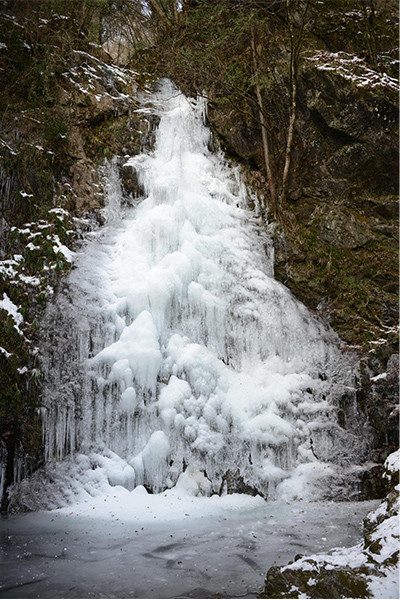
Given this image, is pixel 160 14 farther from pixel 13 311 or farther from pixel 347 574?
pixel 347 574

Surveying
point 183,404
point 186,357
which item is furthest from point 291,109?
point 183,404

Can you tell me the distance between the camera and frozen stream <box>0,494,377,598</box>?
3002 millimetres

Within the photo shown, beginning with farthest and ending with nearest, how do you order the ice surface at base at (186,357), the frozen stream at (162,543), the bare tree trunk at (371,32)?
the bare tree trunk at (371,32) → the ice surface at base at (186,357) → the frozen stream at (162,543)

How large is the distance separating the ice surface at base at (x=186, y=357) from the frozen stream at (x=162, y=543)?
0.44 metres

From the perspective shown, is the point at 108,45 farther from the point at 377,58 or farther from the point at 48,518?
the point at 48,518

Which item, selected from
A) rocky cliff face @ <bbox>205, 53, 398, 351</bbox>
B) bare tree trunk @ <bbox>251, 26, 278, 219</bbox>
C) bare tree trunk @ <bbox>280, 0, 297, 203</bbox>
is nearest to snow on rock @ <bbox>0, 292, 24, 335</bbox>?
rocky cliff face @ <bbox>205, 53, 398, 351</bbox>

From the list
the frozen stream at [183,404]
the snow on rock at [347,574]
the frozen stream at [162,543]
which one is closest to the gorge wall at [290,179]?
the frozen stream at [183,404]

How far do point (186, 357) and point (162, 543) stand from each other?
2.29 meters

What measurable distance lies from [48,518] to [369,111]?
6875 mm

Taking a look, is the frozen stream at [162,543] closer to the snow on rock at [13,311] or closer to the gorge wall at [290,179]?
the gorge wall at [290,179]

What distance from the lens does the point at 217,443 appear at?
5.32 meters

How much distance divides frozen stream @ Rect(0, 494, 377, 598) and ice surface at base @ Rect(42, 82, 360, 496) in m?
0.44

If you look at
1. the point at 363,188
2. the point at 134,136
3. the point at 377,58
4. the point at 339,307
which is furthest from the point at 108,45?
the point at 339,307

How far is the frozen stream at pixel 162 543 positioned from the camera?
300 cm
